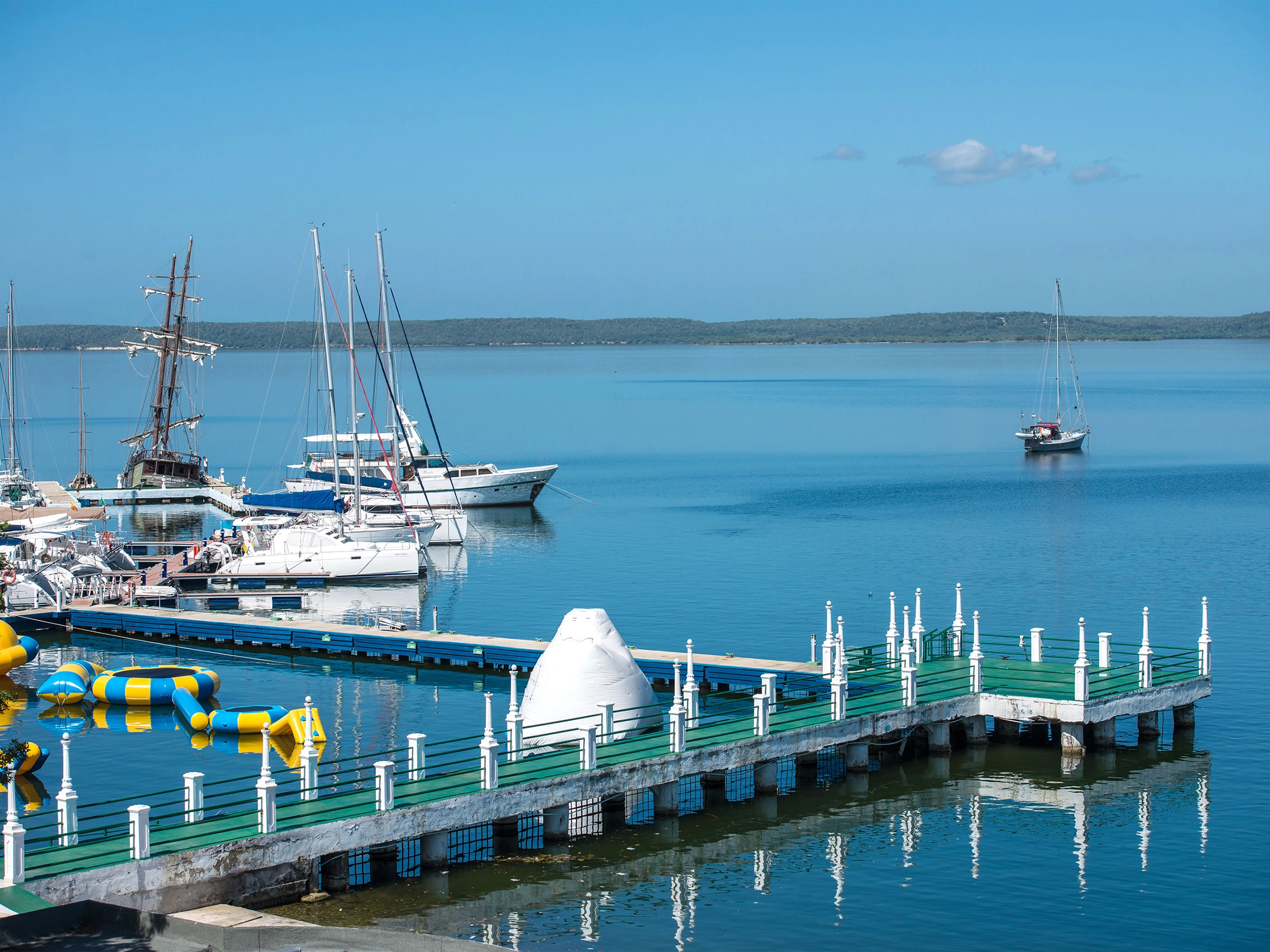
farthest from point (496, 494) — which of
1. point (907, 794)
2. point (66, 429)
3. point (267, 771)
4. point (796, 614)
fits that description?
point (66, 429)

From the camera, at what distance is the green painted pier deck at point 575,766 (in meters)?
22.7

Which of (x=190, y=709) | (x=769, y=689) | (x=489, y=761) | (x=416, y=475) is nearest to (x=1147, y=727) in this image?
(x=769, y=689)

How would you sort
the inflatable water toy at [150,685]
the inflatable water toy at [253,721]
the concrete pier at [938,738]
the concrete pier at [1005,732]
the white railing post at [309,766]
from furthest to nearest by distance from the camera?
the inflatable water toy at [150,685] → the inflatable water toy at [253,721] → the concrete pier at [1005,732] → the concrete pier at [938,738] → the white railing post at [309,766]

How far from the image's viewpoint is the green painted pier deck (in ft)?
74.4

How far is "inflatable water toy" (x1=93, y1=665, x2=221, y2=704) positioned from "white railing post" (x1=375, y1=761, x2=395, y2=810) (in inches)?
684

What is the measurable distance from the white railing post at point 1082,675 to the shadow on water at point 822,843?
1619 mm

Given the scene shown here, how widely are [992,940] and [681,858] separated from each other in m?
6.29

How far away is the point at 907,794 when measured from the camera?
105 ft

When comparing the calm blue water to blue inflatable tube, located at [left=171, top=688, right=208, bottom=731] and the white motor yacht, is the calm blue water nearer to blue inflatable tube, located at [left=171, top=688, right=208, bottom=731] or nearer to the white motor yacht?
blue inflatable tube, located at [left=171, top=688, right=208, bottom=731]

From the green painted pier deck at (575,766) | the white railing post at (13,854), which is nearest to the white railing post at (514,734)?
the green painted pier deck at (575,766)

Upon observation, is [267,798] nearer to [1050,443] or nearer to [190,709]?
[190,709]

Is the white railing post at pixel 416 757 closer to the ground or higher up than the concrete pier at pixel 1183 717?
higher up

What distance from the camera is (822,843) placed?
28969mm

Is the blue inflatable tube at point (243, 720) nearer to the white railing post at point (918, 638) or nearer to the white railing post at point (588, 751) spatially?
the white railing post at point (588, 751)
